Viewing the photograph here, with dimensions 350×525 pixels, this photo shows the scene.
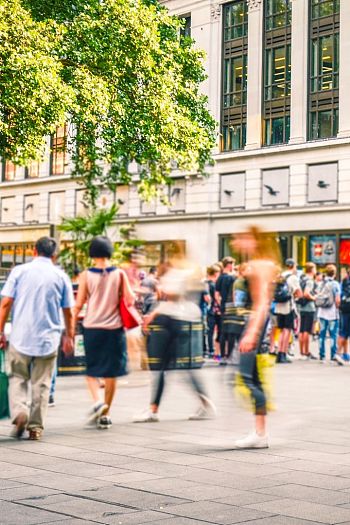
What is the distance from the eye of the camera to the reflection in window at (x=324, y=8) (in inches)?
1446

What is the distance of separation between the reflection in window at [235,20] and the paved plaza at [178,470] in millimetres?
31118

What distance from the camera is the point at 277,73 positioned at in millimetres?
38625

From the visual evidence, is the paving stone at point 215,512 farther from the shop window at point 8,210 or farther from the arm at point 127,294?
the shop window at point 8,210

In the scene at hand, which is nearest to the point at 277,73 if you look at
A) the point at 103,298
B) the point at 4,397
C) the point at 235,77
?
the point at 235,77

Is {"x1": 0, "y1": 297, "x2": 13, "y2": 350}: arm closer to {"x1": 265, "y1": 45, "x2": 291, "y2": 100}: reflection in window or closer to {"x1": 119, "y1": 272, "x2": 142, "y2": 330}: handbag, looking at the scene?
{"x1": 119, "y1": 272, "x2": 142, "y2": 330}: handbag

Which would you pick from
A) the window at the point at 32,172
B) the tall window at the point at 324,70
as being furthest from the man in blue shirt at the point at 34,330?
the window at the point at 32,172

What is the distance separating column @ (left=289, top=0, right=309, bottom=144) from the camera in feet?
123

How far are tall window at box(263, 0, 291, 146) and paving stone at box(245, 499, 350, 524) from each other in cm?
3325

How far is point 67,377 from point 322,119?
24343 mm

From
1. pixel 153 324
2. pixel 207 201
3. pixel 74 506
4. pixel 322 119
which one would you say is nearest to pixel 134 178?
pixel 207 201

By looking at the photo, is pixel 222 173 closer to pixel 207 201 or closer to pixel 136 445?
pixel 207 201

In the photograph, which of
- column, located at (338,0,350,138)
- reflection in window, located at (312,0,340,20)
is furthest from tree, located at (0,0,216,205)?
reflection in window, located at (312,0,340,20)

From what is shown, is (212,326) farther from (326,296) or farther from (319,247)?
(319,247)

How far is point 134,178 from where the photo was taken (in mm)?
44688
